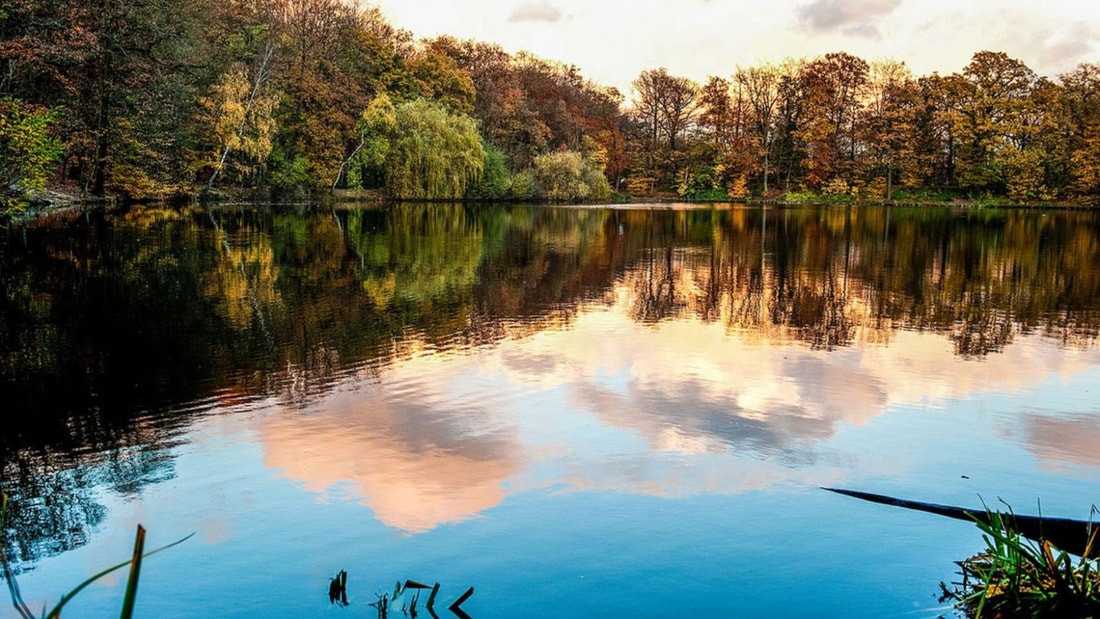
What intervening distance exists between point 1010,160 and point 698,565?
5890cm

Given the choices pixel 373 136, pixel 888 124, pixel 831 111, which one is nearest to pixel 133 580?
pixel 373 136

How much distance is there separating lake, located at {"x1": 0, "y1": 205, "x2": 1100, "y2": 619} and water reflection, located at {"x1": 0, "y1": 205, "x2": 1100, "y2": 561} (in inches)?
2.0

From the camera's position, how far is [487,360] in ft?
32.3

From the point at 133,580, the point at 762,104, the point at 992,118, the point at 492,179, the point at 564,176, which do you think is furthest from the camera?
the point at 762,104

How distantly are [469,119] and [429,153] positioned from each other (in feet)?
14.6

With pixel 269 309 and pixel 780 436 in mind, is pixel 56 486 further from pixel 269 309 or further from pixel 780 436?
pixel 269 309

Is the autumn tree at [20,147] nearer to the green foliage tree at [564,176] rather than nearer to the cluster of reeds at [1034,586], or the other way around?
the cluster of reeds at [1034,586]

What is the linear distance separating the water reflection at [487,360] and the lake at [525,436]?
5 cm

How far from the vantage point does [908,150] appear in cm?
5934

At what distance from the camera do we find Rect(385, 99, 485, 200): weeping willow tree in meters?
48.1

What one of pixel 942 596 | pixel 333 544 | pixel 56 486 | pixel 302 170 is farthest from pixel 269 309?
pixel 302 170

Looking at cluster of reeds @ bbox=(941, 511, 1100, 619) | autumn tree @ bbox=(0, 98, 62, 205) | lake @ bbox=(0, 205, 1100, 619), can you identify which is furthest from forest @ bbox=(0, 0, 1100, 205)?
cluster of reeds @ bbox=(941, 511, 1100, 619)

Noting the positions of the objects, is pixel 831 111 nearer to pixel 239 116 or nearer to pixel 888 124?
pixel 888 124

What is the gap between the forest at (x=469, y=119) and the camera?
115 feet
